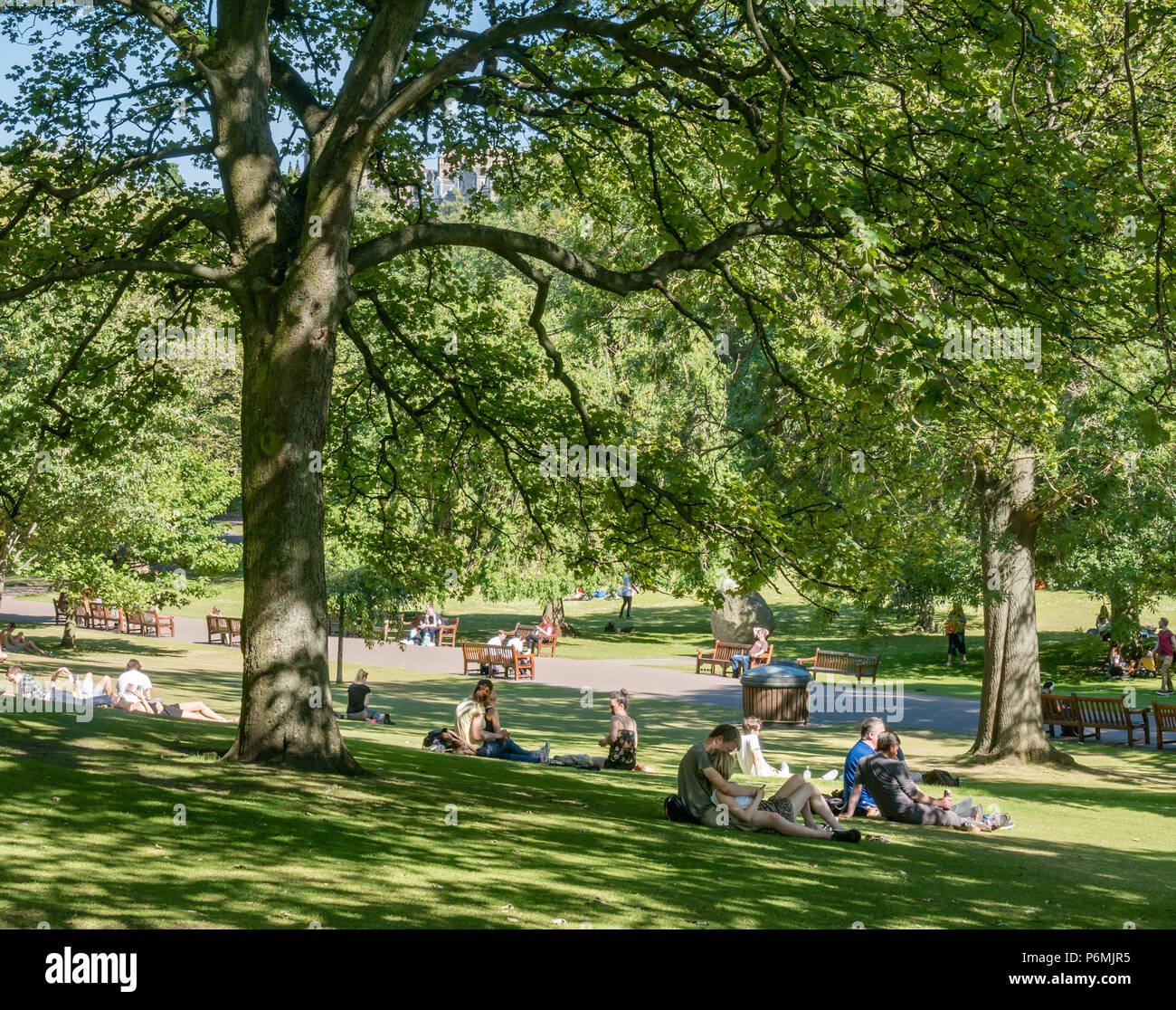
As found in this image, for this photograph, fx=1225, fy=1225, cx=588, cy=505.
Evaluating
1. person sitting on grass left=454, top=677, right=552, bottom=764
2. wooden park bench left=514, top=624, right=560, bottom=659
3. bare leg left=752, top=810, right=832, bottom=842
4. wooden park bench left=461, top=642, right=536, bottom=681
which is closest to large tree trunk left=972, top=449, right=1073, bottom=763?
person sitting on grass left=454, top=677, right=552, bottom=764

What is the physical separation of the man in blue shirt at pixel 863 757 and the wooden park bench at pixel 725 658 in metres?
19.6

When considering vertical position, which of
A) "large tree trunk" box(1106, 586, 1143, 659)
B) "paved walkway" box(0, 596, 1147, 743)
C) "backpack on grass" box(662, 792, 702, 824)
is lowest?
"paved walkway" box(0, 596, 1147, 743)

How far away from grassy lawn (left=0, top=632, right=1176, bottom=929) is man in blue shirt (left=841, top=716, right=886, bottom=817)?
36.0 inches

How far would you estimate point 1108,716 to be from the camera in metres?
23.6

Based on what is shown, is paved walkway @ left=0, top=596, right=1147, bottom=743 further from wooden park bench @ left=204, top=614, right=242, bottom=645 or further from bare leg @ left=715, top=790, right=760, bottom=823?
bare leg @ left=715, top=790, right=760, bottom=823

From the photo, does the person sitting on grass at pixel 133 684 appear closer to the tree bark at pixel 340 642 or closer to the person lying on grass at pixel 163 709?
the person lying on grass at pixel 163 709

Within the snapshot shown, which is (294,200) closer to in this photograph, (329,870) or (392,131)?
(392,131)

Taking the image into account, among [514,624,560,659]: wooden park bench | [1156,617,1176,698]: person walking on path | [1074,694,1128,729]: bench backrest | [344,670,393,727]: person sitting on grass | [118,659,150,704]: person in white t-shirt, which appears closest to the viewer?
[118,659,150,704]: person in white t-shirt

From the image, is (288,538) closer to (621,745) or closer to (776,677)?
(621,745)

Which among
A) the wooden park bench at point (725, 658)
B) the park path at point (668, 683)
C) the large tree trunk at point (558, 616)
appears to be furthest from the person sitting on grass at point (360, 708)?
the large tree trunk at point (558, 616)

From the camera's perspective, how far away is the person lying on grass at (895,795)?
12523 mm

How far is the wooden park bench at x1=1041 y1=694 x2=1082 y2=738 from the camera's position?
23266 millimetres
